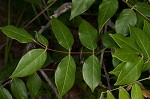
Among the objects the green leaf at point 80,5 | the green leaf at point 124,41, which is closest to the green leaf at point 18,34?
the green leaf at point 80,5

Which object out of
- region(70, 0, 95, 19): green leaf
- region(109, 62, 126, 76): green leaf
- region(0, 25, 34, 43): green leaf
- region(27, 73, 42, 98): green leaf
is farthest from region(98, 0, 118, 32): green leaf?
region(27, 73, 42, 98): green leaf

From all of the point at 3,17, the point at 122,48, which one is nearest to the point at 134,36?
the point at 122,48

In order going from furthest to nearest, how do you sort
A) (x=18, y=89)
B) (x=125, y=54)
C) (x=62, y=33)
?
(x=18, y=89) → (x=62, y=33) → (x=125, y=54)

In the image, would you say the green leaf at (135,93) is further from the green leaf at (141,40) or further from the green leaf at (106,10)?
the green leaf at (106,10)

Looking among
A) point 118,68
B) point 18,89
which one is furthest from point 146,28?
point 18,89

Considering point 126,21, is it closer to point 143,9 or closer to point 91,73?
point 143,9

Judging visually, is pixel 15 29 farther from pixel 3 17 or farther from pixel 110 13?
pixel 3 17
